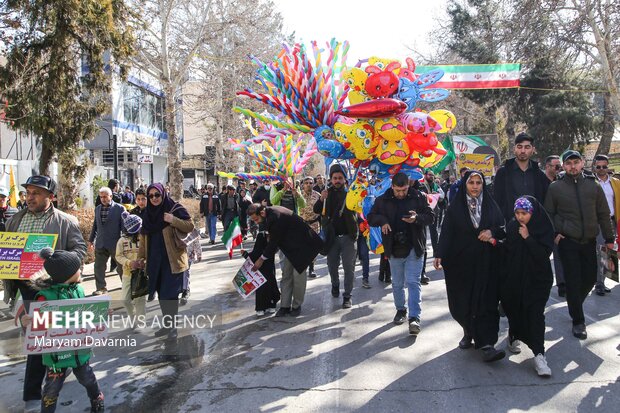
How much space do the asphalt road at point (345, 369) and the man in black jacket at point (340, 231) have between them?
55cm

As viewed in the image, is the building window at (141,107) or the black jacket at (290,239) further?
the building window at (141,107)

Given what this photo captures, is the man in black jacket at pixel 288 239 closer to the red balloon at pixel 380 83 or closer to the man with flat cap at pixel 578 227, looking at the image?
the red balloon at pixel 380 83

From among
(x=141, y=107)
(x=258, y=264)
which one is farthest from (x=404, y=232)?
(x=141, y=107)

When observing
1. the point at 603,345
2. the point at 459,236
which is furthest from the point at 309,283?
the point at 603,345

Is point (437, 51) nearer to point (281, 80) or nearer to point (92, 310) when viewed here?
point (281, 80)

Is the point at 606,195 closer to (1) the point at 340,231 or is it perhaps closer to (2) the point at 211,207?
(1) the point at 340,231

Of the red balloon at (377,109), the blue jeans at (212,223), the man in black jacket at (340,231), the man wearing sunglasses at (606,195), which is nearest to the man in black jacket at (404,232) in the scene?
the red balloon at (377,109)

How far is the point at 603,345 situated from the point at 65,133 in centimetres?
1101

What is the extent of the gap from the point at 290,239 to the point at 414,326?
1802mm

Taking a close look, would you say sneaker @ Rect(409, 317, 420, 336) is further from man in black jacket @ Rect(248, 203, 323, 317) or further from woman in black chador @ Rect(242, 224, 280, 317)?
woman in black chador @ Rect(242, 224, 280, 317)

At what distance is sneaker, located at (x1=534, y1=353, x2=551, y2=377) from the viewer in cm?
414

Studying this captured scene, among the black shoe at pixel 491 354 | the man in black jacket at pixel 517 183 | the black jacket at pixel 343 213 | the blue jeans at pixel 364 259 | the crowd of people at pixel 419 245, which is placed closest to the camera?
the crowd of people at pixel 419 245

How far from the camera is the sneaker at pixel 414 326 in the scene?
5.30m

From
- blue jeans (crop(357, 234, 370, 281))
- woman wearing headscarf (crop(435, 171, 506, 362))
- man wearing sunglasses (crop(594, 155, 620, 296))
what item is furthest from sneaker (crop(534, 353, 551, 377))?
blue jeans (crop(357, 234, 370, 281))
